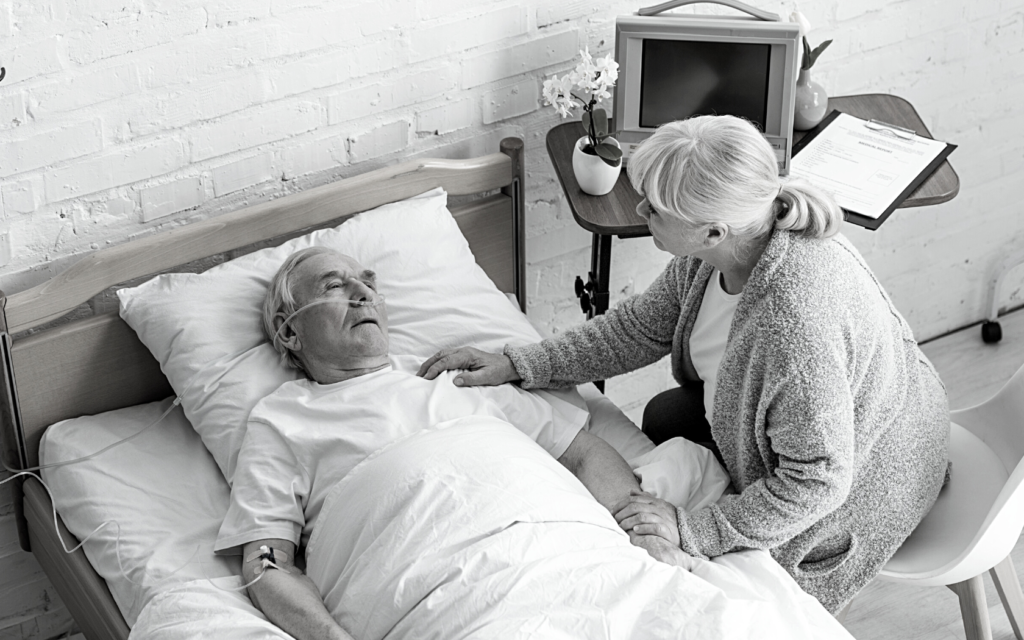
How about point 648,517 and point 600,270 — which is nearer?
point 648,517

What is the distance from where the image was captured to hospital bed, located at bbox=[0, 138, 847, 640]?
166 cm

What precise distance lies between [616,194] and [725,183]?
574mm

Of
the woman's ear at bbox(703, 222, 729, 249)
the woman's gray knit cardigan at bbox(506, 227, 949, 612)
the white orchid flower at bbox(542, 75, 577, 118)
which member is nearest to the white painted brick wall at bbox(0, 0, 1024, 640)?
the white orchid flower at bbox(542, 75, 577, 118)

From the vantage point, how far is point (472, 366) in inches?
77.5

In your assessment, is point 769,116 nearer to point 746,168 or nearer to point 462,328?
point 746,168

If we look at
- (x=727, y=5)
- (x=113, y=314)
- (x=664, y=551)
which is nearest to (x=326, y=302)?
(x=113, y=314)

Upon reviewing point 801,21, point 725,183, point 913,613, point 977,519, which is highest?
point 801,21

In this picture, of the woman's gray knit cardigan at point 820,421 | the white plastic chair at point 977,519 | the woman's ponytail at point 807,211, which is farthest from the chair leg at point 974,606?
the woman's ponytail at point 807,211

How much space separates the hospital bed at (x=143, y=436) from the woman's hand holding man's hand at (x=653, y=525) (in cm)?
6

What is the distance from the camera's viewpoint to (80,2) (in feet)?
5.95

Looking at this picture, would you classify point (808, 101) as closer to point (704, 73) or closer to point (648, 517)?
point (704, 73)

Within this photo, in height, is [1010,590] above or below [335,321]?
below

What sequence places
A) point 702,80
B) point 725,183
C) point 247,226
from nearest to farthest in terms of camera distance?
point 725,183 < point 247,226 < point 702,80

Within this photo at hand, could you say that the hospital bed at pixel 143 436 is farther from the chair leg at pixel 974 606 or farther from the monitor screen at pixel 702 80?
the chair leg at pixel 974 606
